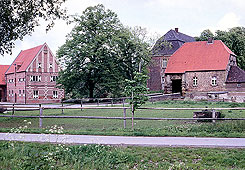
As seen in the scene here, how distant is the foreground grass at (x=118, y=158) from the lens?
24.8 ft

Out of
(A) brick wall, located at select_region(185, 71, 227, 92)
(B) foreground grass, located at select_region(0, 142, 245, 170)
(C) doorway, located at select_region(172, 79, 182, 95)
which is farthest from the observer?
(C) doorway, located at select_region(172, 79, 182, 95)

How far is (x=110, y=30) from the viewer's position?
41.0 m

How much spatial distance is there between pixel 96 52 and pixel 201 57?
15.4m

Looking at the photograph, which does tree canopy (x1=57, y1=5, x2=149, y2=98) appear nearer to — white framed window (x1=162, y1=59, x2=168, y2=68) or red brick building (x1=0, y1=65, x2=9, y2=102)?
white framed window (x1=162, y1=59, x2=168, y2=68)

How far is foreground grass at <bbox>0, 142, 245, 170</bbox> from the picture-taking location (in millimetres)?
7547

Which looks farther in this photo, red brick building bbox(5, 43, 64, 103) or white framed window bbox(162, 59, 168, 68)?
white framed window bbox(162, 59, 168, 68)

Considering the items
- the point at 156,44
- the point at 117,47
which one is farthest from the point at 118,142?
the point at 156,44

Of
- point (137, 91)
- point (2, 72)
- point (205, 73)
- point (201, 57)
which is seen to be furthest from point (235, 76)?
point (2, 72)

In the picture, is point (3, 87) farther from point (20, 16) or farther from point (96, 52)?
point (20, 16)

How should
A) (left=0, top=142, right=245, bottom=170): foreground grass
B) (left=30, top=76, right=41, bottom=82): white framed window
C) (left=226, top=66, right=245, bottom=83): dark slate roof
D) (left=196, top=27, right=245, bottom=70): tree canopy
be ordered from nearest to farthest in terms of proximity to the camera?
(left=0, top=142, right=245, bottom=170): foreground grass → (left=226, top=66, right=245, bottom=83): dark slate roof → (left=30, top=76, right=41, bottom=82): white framed window → (left=196, top=27, right=245, bottom=70): tree canopy

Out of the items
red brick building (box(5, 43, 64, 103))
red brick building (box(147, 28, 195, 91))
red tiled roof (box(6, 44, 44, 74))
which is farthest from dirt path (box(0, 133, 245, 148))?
red tiled roof (box(6, 44, 44, 74))

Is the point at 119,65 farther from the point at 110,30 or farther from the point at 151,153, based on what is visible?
the point at 151,153

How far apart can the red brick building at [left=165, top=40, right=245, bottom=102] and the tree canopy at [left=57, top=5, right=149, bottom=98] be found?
21.5 ft

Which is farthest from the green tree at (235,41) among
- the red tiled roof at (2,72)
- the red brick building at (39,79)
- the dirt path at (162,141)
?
the red tiled roof at (2,72)
